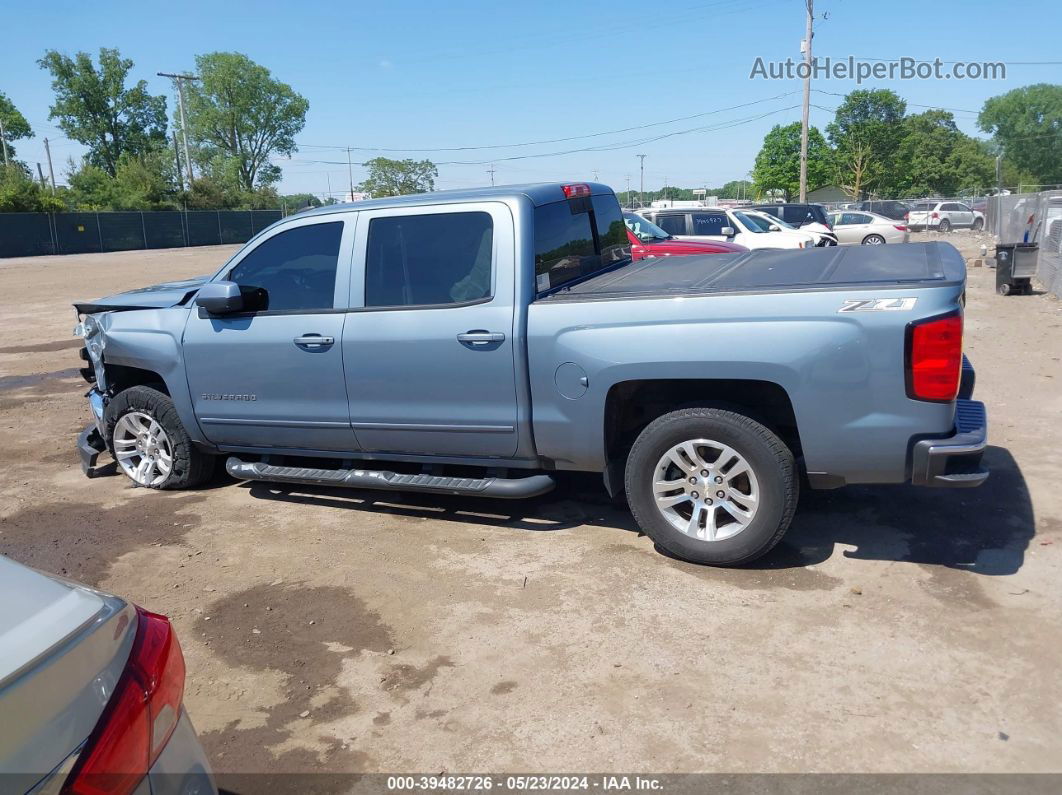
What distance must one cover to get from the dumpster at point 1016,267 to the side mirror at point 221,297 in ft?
45.2

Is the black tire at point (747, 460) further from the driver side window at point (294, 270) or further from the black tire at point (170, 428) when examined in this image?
the black tire at point (170, 428)

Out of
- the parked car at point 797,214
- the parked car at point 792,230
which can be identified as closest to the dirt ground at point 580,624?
the parked car at point 792,230

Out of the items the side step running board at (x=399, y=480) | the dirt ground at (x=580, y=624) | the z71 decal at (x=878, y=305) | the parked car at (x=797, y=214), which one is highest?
the parked car at (x=797, y=214)

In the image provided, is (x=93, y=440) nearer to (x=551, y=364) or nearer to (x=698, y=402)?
(x=551, y=364)

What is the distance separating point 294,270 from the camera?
17.4 ft

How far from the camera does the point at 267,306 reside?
534 cm

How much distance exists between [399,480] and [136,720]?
10.8 ft

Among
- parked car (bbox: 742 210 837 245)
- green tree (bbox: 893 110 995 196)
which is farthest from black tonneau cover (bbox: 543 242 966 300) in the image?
green tree (bbox: 893 110 995 196)

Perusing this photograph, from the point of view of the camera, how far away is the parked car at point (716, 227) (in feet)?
61.3

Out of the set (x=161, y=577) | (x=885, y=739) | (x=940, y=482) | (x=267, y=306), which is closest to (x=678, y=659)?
(x=885, y=739)

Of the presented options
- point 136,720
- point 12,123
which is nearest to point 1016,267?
point 136,720

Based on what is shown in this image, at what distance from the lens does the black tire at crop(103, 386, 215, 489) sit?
583 centimetres

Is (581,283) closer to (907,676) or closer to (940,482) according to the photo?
(940,482)

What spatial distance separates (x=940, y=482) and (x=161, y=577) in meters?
4.13
